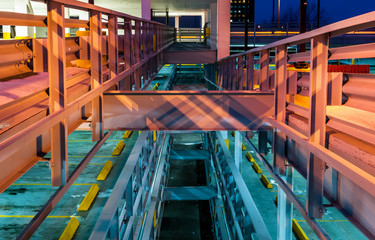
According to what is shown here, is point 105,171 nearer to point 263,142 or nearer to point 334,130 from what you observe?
point 263,142

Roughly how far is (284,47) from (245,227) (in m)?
4.06

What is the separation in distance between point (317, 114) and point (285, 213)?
209 cm

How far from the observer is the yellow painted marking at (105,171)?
11.5 metres

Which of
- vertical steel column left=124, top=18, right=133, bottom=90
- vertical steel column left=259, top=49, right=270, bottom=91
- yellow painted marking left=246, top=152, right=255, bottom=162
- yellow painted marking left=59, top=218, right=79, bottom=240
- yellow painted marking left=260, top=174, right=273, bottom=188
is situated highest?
vertical steel column left=124, top=18, right=133, bottom=90

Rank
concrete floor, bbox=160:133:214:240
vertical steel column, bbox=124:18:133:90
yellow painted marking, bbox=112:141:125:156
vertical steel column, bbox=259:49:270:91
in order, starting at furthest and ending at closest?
yellow painted marking, bbox=112:141:125:156 < concrete floor, bbox=160:133:214:240 < vertical steel column, bbox=124:18:133:90 < vertical steel column, bbox=259:49:270:91

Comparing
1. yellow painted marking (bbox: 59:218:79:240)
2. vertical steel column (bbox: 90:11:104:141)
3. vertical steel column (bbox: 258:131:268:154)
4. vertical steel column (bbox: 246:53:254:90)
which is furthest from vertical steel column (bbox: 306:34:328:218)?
yellow painted marking (bbox: 59:218:79:240)

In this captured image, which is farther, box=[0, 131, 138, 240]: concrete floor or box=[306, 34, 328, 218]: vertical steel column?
box=[0, 131, 138, 240]: concrete floor

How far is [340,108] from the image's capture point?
9.93 feet

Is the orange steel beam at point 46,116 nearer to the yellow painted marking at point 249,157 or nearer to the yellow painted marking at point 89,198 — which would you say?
the yellow painted marking at point 89,198

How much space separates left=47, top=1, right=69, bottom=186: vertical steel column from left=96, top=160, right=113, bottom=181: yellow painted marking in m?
8.99

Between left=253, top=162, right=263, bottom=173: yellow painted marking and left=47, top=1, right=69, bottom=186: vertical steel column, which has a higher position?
left=47, top=1, right=69, bottom=186: vertical steel column

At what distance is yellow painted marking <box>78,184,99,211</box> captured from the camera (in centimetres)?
948

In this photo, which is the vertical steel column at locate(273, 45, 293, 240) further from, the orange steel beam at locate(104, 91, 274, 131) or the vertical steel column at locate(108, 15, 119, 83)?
the vertical steel column at locate(108, 15, 119, 83)

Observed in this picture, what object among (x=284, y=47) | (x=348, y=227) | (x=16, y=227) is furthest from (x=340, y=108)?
(x=348, y=227)
